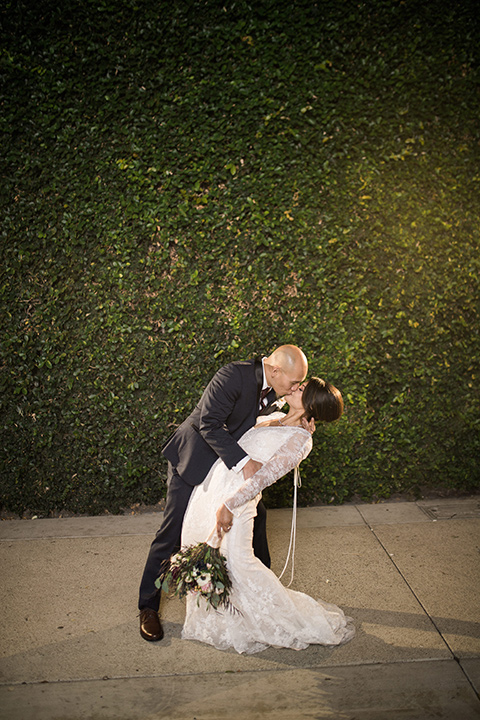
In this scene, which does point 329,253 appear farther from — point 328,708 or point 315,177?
point 328,708

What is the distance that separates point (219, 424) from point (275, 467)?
41cm

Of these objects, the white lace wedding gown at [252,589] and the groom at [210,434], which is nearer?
the white lace wedding gown at [252,589]

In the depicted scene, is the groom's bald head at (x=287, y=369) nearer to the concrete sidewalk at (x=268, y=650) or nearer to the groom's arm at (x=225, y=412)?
the groom's arm at (x=225, y=412)

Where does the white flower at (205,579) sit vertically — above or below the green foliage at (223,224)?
below

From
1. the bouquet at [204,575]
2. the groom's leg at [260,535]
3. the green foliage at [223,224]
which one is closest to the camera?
the bouquet at [204,575]

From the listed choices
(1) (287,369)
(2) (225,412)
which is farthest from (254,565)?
(1) (287,369)

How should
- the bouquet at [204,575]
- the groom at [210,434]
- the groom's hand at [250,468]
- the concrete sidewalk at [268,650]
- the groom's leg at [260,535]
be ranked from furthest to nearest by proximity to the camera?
1. the groom's leg at [260,535]
2. the groom at [210,434]
3. the groom's hand at [250,468]
4. the bouquet at [204,575]
5. the concrete sidewalk at [268,650]

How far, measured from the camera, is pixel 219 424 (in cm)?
317

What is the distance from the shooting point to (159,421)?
4.62m

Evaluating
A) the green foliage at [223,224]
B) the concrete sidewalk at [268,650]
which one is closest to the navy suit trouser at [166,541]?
the concrete sidewalk at [268,650]

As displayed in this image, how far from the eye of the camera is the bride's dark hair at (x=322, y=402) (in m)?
3.08

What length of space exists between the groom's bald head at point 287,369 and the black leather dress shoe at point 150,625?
4.86 feet

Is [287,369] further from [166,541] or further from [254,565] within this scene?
[166,541]

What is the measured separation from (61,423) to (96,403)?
0.35 meters
